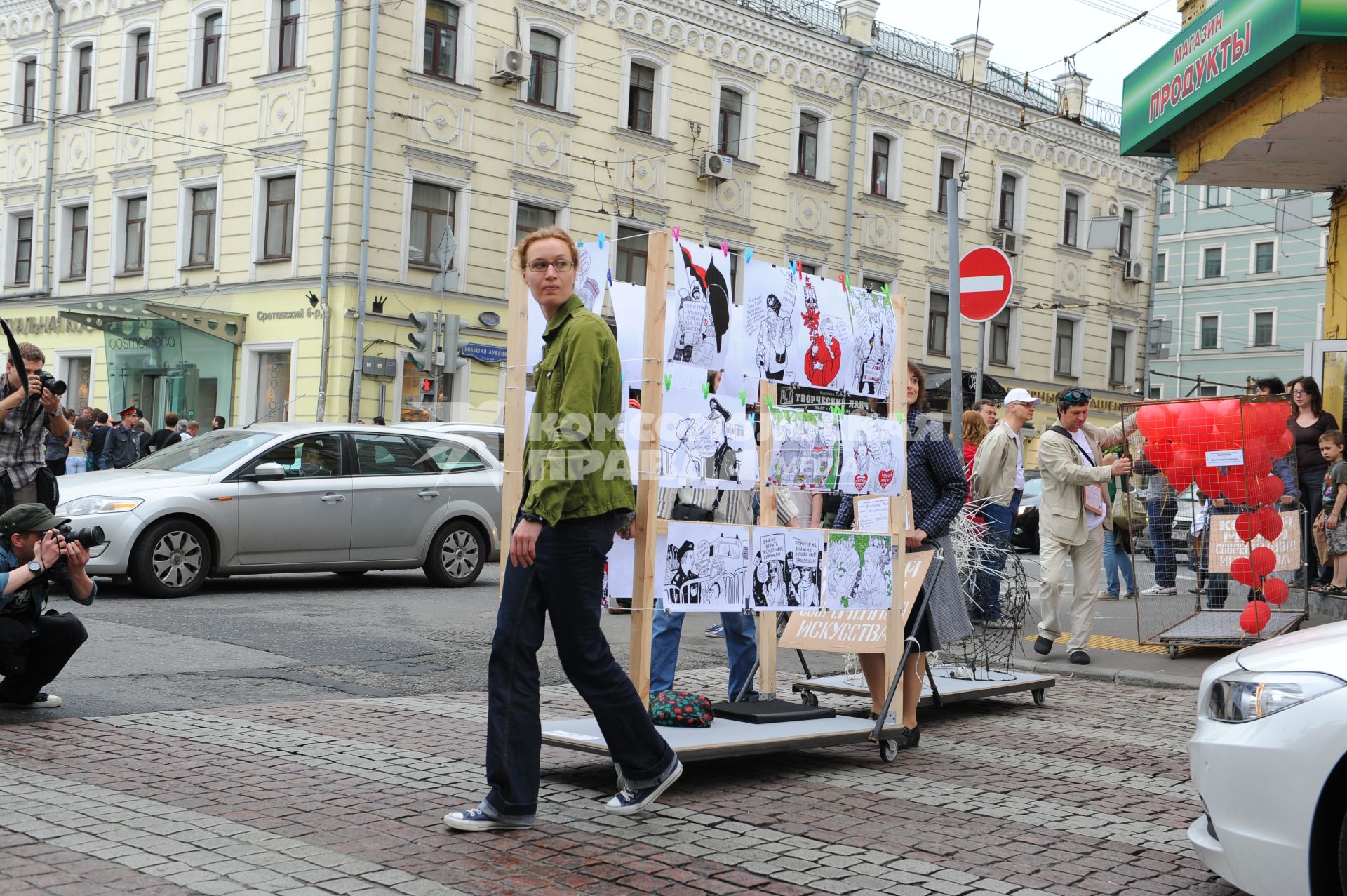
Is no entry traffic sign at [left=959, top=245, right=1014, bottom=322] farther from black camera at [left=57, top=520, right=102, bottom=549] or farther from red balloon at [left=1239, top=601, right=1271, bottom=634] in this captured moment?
black camera at [left=57, top=520, right=102, bottom=549]

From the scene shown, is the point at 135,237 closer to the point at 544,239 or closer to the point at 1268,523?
the point at 1268,523

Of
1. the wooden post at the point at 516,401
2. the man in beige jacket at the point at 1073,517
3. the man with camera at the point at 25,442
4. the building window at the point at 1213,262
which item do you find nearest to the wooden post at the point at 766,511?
the wooden post at the point at 516,401

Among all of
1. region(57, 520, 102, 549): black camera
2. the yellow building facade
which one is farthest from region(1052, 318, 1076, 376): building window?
region(57, 520, 102, 549): black camera

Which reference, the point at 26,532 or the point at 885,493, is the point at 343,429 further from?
the point at 885,493

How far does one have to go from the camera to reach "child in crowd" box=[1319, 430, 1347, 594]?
1169 centimetres

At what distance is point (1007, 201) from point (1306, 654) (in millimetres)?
35516

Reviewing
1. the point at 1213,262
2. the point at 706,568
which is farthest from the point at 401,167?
the point at 1213,262

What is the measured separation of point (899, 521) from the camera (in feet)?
22.8

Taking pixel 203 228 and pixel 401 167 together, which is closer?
pixel 401 167

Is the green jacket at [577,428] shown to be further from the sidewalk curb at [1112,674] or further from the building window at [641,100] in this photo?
the building window at [641,100]

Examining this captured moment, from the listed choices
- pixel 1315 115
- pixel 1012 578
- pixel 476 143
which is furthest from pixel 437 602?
pixel 476 143

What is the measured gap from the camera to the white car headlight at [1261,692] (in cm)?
404

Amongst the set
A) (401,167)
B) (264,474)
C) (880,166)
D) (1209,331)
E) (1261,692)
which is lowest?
(1261,692)

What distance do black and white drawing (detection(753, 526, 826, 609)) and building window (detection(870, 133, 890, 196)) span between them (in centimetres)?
2920
